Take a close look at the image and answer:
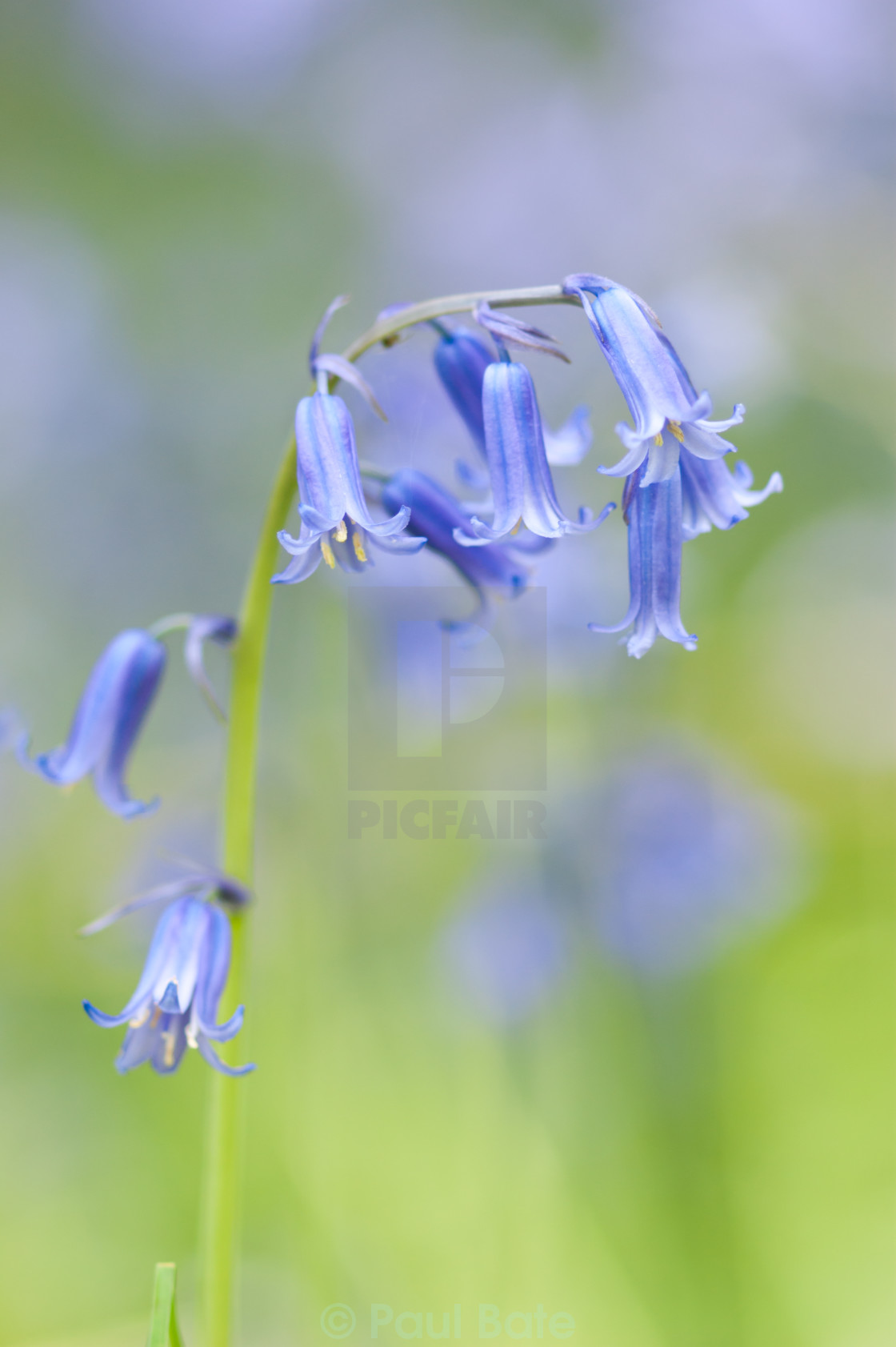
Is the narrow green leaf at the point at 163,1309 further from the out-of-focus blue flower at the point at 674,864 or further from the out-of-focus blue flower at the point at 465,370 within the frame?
the out-of-focus blue flower at the point at 674,864

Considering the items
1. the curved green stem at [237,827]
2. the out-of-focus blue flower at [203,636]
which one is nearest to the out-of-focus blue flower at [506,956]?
the curved green stem at [237,827]

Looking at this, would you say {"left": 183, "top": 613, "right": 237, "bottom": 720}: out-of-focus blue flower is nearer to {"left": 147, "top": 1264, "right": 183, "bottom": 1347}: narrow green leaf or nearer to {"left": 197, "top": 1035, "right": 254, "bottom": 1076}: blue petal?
{"left": 197, "top": 1035, "right": 254, "bottom": 1076}: blue petal

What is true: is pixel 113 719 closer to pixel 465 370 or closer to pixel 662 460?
pixel 465 370

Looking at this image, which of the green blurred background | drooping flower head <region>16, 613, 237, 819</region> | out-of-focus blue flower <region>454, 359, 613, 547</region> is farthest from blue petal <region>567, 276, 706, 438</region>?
the green blurred background

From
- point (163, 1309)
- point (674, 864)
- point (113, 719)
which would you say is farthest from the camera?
point (674, 864)

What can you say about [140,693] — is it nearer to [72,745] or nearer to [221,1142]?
[72,745]

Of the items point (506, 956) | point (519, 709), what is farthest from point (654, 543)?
point (519, 709)

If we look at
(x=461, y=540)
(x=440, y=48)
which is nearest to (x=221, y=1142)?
(x=461, y=540)

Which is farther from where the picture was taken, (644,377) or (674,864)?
(674,864)
